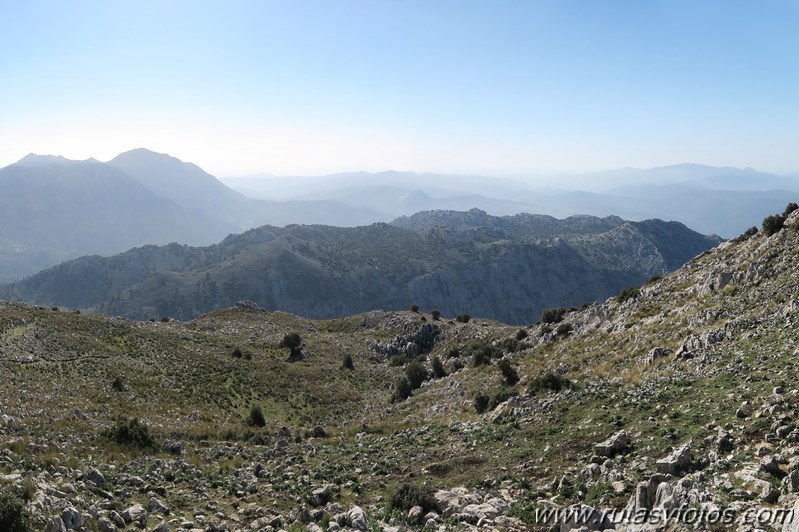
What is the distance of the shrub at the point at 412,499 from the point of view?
46.0 ft

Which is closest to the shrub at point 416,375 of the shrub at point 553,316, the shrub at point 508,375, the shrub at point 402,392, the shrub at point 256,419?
the shrub at point 402,392

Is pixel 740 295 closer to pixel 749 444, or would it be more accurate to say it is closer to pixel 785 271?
pixel 785 271

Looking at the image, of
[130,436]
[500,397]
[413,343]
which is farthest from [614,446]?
[413,343]

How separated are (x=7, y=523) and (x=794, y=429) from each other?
1953 cm

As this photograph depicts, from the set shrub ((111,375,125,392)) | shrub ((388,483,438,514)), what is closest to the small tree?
shrub ((111,375,125,392))

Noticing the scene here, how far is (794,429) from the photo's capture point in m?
12.0

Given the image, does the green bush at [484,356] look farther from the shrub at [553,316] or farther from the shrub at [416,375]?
the shrub at [553,316]

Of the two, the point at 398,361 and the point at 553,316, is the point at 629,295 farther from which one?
the point at 398,361

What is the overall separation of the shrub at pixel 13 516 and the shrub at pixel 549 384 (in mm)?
23149

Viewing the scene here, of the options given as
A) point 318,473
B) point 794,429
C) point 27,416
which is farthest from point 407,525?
point 27,416

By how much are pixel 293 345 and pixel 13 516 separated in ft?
166

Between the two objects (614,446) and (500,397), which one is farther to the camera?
(500,397)

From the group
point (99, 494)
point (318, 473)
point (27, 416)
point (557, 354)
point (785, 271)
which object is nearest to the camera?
point (99, 494)

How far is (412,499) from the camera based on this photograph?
1429 cm
